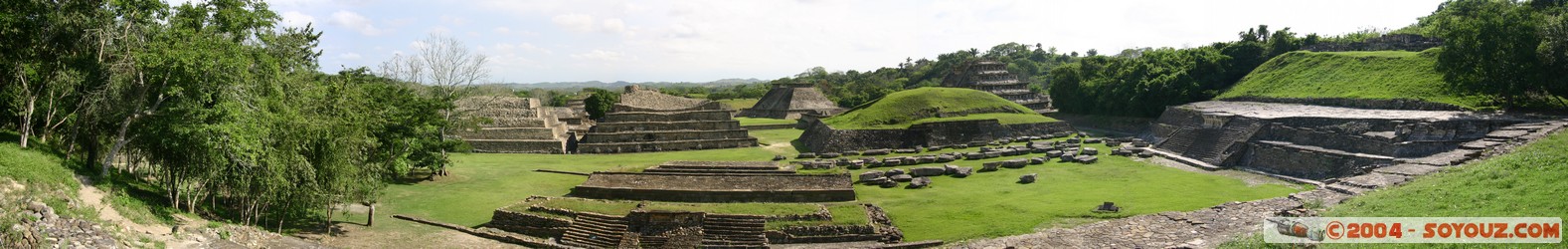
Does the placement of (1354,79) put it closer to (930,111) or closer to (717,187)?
(930,111)

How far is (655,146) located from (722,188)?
691 inches

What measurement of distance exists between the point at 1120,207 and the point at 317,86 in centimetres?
1858

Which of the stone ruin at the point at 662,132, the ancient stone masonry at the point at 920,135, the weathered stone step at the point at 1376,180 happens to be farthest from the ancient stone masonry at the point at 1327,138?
the stone ruin at the point at 662,132

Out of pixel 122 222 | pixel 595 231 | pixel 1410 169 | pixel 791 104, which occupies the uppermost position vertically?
pixel 791 104

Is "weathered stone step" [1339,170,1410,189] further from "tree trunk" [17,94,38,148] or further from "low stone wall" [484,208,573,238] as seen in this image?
"tree trunk" [17,94,38,148]

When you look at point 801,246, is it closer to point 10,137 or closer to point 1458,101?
point 10,137

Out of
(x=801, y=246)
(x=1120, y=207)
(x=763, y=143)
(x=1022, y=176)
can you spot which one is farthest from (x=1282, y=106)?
(x=801, y=246)

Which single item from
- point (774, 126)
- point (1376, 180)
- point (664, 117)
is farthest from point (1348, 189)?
point (774, 126)

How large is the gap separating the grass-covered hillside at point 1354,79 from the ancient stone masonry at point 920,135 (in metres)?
11.2

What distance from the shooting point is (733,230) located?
60.7ft

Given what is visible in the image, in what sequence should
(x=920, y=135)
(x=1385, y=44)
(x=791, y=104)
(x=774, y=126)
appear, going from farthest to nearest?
(x=791, y=104) → (x=774, y=126) → (x=1385, y=44) → (x=920, y=135)

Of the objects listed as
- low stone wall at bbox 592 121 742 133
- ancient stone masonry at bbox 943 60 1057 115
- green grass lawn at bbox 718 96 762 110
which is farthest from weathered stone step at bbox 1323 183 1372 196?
green grass lawn at bbox 718 96 762 110

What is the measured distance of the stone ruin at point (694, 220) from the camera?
59.9 ft

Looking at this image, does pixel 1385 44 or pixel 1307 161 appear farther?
pixel 1385 44
